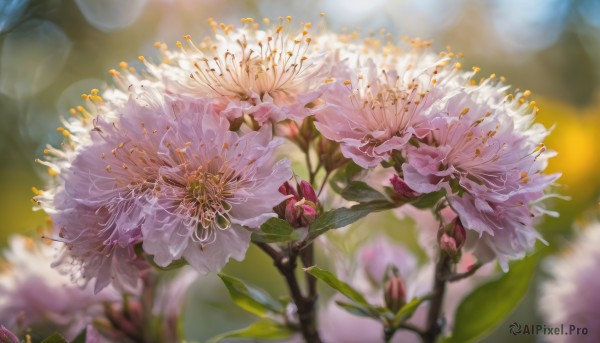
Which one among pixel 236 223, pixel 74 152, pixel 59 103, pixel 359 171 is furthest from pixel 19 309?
pixel 59 103

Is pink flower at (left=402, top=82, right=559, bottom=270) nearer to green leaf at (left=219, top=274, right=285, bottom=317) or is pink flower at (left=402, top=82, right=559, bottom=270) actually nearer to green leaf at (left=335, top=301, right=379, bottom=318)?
green leaf at (left=335, top=301, right=379, bottom=318)

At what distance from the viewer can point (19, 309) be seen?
130cm

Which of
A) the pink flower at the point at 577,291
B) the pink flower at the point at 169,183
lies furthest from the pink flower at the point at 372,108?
the pink flower at the point at 577,291

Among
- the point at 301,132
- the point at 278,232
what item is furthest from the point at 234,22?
the point at 278,232

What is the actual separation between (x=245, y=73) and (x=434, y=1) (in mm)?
1781

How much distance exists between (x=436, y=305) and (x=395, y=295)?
0.25 ft

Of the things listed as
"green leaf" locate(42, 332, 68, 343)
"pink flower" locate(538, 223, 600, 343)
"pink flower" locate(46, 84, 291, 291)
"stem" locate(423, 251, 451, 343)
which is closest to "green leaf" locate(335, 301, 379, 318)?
"stem" locate(423, 251, 451, 343)

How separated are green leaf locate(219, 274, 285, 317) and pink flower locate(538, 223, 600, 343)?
0.65 m

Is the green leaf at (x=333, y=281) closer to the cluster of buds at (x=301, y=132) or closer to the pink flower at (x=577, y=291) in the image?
the cluster of buds at (x=301, y=132)

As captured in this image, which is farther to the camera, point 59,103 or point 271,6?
point 271,6

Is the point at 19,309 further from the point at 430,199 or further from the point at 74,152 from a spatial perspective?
the point at 430,199

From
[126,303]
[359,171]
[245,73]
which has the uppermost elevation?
[245,73]

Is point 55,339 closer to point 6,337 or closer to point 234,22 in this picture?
point 6,337

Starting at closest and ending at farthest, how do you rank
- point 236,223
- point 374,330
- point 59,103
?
point 236,223, point 374,330, point 59,103
